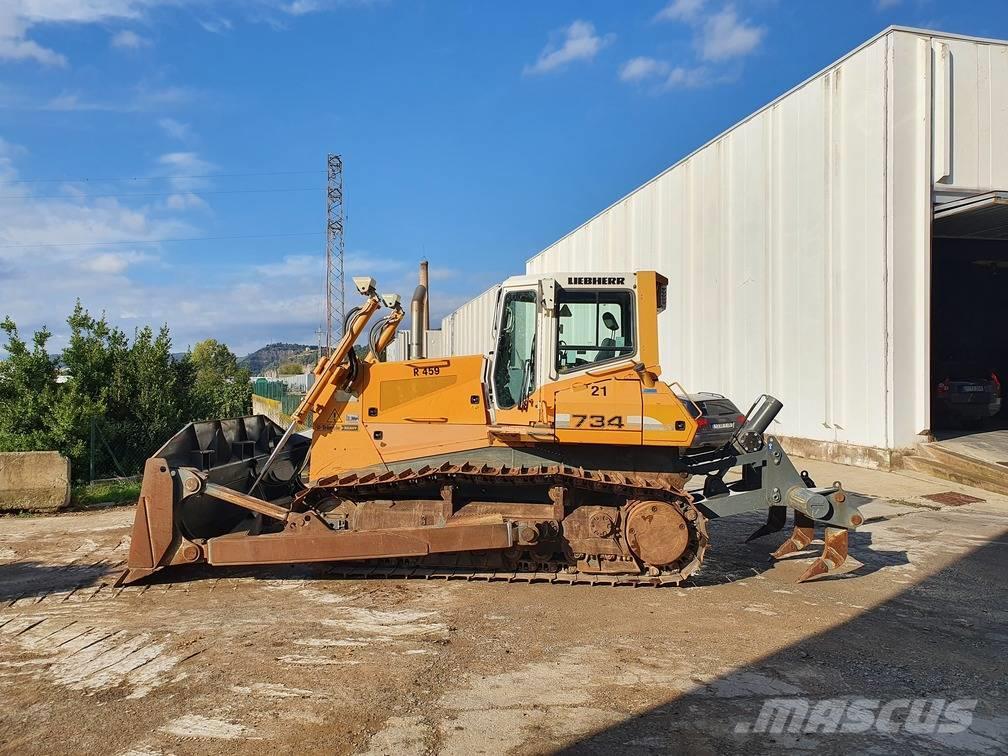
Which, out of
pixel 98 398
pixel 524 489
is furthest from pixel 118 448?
pixel 524 489

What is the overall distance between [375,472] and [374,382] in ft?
2.75

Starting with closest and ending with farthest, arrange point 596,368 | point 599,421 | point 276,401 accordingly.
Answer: point 599,421 → point 596,368 → point 276,401

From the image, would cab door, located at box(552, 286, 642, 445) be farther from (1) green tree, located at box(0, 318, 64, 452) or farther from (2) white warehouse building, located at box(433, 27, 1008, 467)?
(1) green tree, located at box(0, 318, 64, 452)

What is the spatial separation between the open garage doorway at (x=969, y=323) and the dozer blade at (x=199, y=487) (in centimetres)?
1150

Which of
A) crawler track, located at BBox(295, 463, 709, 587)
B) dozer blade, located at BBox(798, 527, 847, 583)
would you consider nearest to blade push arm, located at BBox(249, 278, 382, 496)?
crawler track, located at BBox(295, 463, 709, 587)

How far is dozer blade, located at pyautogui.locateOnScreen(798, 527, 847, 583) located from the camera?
20.9 feet

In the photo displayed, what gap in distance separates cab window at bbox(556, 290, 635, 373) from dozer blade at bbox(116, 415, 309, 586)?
119 inches

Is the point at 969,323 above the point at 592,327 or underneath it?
above

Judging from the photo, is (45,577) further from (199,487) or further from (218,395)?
(218,395)

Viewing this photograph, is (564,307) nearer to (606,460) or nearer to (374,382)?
(606,460)

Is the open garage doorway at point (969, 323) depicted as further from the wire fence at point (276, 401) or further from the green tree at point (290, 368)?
the green tree at point (290, 368)

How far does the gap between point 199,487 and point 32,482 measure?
680 cm

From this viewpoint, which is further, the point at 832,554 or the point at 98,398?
the point at 98,398

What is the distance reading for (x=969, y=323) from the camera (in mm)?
19656
